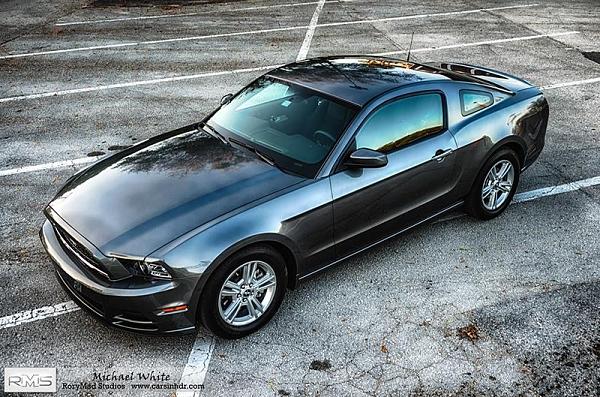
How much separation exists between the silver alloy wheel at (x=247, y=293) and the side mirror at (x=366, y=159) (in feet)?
3.45

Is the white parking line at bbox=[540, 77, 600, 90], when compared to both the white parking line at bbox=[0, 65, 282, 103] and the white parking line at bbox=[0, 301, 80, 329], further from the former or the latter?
the white parking line at bbox=[0, 301, 80, 329]

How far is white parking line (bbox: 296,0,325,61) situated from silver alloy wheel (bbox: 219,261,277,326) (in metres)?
7.61

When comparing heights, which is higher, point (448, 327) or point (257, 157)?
point (257, 157)

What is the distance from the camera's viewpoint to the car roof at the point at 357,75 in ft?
16.9

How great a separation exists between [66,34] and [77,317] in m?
10.5

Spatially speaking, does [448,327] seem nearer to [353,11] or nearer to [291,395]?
[291,395]

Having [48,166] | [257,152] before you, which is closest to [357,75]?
[257,152]

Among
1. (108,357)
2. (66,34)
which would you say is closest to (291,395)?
(108,357)

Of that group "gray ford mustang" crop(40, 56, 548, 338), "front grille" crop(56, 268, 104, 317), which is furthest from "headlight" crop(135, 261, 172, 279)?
"front grille" crop(56, 268, 104, 317)

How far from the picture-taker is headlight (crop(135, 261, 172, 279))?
397 cm

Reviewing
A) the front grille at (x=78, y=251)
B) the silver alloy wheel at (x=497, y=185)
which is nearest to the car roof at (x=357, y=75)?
the silver alloy wheel at (x=497, y=185)

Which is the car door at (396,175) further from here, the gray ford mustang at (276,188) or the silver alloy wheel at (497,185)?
the silver alloy wheel at (497,185)

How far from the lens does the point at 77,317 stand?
4633mm

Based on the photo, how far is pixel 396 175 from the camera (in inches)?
197
